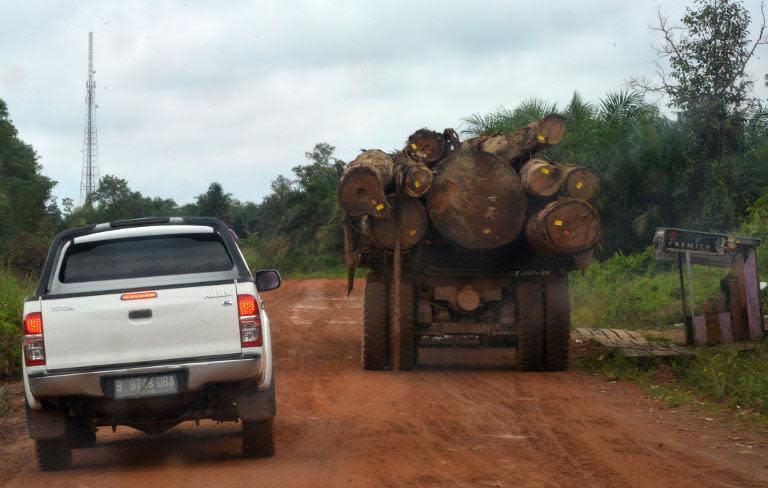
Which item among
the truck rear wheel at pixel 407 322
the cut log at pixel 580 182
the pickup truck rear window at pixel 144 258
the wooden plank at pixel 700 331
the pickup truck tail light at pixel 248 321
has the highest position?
the cut log at pixel 580 182

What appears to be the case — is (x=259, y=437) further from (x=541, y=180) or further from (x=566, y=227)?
(x=541, y=180)

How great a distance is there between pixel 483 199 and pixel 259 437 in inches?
211

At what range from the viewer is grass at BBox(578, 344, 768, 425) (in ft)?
34.1

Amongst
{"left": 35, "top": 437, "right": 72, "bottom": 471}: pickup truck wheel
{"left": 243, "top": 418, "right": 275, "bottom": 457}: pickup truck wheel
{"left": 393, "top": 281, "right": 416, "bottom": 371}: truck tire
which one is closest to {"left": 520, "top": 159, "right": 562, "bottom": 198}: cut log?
{"left": 393, "top": 281, "right": 416, "bottom": 371}: truck tire

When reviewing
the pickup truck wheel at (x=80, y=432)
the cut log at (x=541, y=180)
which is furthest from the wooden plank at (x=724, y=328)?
the pickup truck wheel at (x=80, y=432)

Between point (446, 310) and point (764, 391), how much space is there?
4286 millimetres

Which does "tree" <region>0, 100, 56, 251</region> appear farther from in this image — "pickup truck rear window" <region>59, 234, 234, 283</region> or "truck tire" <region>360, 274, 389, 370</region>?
"pickup truck rear window" <region>59, 234, 234, 283</region>

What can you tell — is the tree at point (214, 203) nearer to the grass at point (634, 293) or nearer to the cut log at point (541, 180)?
the grass at point (634, 293)

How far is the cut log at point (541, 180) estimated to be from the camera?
12469 mm

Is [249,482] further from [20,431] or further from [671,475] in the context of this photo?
[20,431]

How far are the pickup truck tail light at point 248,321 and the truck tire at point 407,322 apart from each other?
5.75 metres

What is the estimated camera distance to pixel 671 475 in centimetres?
720

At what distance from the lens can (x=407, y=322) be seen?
13242 millimetres

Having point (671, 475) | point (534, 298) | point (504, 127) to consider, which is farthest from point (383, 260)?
point (504, 127)
